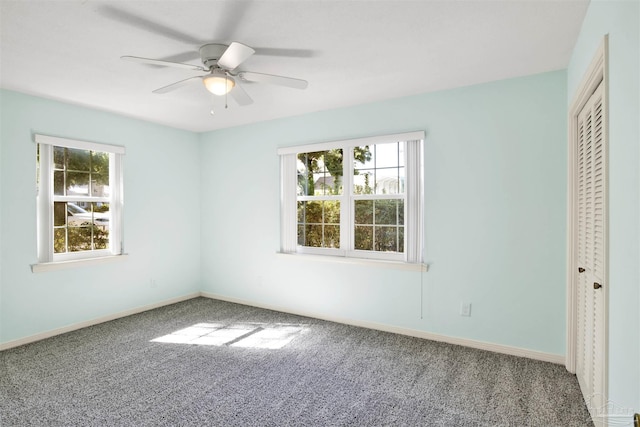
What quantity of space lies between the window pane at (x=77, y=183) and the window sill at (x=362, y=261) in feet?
7.72

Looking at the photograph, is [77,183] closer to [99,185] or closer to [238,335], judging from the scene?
[99,185]

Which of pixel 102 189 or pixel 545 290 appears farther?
pixel 102 189

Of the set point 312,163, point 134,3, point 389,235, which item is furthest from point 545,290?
point 134,3

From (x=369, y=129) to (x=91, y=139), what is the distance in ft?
10.3

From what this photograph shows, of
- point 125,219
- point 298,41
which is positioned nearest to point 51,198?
point 125,219

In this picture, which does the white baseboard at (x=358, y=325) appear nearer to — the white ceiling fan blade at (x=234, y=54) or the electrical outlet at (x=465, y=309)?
→ the electrical outlet at (x=465, y=309)

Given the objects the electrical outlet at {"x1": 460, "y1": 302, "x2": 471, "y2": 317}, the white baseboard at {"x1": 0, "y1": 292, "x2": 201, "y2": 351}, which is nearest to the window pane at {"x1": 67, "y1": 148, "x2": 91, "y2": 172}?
the white baseboard at {"x1": 0, "y1": 292, "x2": 201, "y2": 351}

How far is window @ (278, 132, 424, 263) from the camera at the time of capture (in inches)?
146

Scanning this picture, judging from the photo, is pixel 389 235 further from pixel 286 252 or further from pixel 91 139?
pixel 91 139

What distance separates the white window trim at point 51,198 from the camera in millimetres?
3648

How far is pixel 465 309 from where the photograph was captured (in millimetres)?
3402

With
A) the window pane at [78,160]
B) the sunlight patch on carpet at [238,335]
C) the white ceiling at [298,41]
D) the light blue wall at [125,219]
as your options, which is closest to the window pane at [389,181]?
the white ceiling at [298,41]

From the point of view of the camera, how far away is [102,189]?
4246mm

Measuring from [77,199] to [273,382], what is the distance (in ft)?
9.99
